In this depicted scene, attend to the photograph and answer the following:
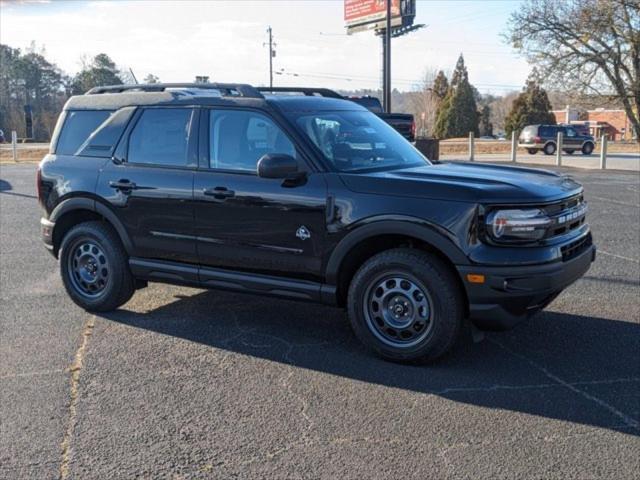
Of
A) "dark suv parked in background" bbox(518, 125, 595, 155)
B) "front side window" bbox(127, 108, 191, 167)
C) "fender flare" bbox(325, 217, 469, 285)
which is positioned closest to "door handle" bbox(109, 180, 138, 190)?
"front side window" bbox(127, 108, 191, 167)

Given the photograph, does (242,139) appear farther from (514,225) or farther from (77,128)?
(514,225)

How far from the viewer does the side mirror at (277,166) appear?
15.7ft

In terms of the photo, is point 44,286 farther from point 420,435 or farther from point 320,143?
point 420,435

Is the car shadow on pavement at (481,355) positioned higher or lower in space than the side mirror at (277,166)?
lower

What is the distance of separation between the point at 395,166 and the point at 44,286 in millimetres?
3996

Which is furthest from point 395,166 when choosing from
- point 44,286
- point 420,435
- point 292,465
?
point 44,286

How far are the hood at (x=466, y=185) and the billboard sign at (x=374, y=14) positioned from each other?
48.4 m

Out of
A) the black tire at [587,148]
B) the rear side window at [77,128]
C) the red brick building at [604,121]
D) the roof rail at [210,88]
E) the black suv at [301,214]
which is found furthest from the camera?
the red brick building at [604,121]

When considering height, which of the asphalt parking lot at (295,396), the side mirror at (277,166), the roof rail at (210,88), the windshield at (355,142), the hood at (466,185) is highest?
the roof rail at (210,88)

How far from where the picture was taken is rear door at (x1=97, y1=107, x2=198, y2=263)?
546 cm

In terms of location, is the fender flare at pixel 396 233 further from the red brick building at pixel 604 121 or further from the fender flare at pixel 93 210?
the red brick building at pixel 604 121

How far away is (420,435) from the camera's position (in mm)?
3688

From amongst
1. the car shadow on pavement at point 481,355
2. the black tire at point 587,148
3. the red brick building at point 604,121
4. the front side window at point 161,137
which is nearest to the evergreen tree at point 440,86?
the red brick building at point 604,121

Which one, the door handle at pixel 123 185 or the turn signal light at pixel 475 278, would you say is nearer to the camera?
the turn signal light at pixel 475 278
